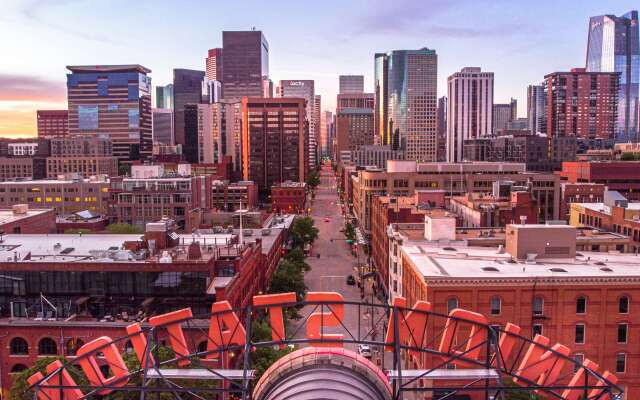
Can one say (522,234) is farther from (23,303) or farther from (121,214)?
(121,214)

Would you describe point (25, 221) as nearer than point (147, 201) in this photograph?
Yes

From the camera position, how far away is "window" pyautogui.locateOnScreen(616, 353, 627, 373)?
157 ft

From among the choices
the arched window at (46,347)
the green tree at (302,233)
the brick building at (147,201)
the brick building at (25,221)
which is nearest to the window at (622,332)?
the arched window at (46,347)

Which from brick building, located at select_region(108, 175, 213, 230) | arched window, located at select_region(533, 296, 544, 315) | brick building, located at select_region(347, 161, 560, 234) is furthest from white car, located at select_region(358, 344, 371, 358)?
brick building, located at select_region(347, 161, 560, 234)

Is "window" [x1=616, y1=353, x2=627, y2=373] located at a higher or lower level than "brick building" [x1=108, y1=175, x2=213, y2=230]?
lower

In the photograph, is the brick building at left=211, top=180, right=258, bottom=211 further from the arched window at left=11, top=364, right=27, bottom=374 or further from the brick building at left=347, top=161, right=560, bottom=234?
the arched window at left=11, top=364, right=27, bottom=374

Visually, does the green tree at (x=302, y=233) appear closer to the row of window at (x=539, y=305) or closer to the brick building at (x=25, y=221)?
the brick building at (x=25, y=221)

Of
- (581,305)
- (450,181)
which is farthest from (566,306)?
(450,181)

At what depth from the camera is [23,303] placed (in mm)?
53375

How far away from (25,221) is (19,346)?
54599 mm

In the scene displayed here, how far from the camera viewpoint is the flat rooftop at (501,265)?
160 ft

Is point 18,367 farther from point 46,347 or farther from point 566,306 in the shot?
point 566,306

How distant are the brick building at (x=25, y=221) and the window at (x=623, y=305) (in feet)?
268

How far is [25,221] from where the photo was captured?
98125mm
